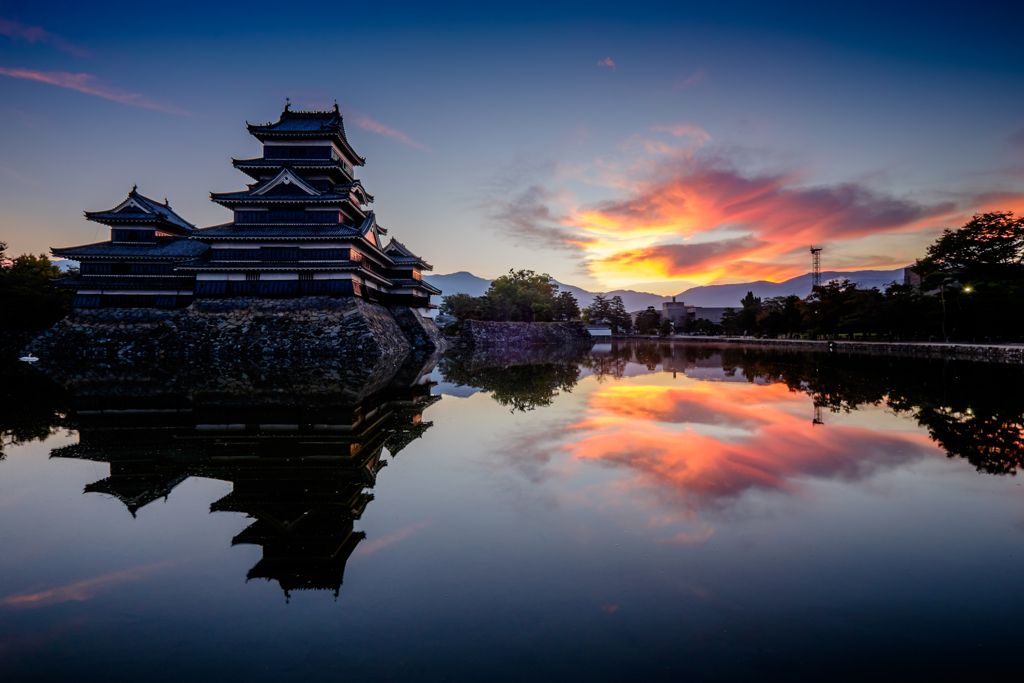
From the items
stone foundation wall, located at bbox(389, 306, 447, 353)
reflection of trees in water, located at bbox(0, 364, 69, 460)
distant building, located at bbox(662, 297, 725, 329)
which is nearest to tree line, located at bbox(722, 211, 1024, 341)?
stone foundation wall, located at bbox(389, 306, 447, 353)

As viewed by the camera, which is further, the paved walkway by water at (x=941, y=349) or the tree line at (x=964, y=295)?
the tree line at (x=964, y=295)

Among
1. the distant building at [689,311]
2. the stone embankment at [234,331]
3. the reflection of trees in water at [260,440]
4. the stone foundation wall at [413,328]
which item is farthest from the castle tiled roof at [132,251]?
the distant building at [689,311]

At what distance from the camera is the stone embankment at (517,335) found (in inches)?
1848

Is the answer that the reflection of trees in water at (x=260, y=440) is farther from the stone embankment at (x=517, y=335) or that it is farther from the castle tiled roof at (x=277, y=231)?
the stone embankment at (x=517, y=335)

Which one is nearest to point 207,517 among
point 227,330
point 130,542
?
point 130,542

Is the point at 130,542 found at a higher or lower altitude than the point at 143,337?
lower

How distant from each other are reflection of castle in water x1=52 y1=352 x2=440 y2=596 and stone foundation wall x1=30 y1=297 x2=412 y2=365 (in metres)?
10.5

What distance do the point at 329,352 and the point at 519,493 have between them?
2038 centimetres

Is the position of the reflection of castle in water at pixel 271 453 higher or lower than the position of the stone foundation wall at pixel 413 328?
lower

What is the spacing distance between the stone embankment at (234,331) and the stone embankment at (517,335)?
18842mm

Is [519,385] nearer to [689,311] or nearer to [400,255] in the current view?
[400,255]

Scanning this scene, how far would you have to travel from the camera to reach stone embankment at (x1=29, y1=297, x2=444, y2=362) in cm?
2339

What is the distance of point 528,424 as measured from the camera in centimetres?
941

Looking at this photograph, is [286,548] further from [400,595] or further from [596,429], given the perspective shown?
[596,429]
